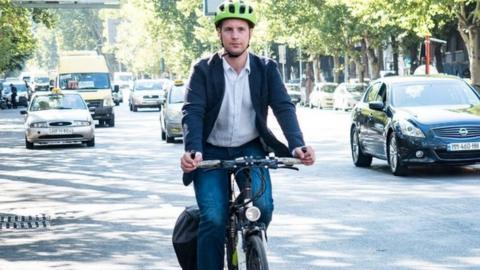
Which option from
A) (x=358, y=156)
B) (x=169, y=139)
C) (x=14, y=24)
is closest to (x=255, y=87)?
(x=358, y=156)

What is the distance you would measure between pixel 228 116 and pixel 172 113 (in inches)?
874

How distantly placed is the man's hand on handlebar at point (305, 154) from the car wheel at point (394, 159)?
35.5 ft

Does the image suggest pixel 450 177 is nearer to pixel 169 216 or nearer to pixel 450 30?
pixel 169 216

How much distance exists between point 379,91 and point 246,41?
1253cm

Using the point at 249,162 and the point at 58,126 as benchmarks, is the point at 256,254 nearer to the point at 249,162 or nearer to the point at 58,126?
the point at 249,162

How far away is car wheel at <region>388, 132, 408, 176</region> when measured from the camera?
16828 millimetres

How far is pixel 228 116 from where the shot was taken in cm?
637

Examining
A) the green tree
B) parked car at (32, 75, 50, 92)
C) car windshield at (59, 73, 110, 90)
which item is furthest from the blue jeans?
parked car at (32, 75, 50, 92)

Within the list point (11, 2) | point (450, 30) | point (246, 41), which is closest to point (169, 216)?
point (246, 41)

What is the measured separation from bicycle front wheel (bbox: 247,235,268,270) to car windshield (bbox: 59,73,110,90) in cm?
3701

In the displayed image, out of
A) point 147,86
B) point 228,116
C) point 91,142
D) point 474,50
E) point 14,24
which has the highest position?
point 14,24

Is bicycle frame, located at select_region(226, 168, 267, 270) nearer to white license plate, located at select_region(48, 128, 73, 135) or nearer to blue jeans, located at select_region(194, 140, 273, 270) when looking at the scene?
blue jeans, located at select_region(194, 140, 273, 270)

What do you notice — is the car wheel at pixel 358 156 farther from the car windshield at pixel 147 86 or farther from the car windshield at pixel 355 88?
the car windshield at pixel 147 86

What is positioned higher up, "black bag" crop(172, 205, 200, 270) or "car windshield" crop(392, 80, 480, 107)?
"car windshield" crop(392, 80, 480, 107)
